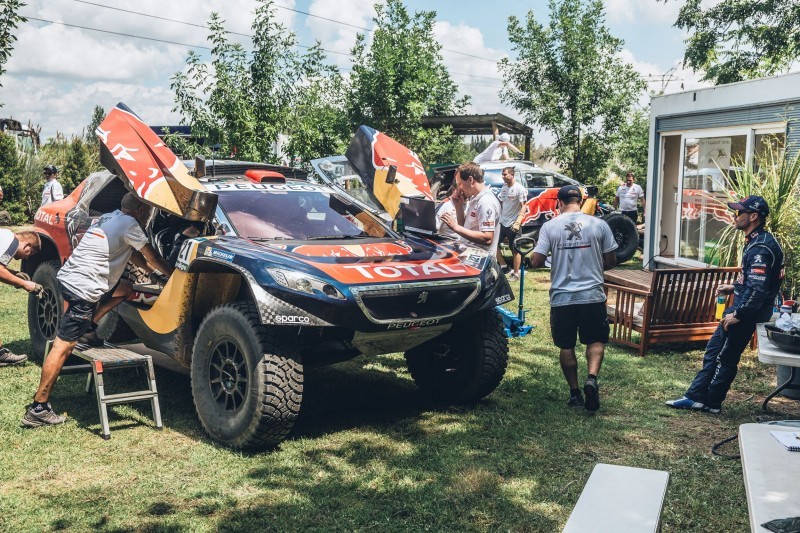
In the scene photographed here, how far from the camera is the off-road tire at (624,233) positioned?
1469 cm

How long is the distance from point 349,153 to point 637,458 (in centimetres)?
359

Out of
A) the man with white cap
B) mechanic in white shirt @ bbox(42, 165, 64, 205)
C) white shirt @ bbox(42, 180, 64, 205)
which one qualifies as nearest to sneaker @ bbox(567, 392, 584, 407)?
the man with white cap

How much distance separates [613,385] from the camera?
7.06 metres

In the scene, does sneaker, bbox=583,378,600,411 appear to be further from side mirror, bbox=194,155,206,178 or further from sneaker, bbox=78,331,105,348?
sneaker, bbox=78,331,105,348

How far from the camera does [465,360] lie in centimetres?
622

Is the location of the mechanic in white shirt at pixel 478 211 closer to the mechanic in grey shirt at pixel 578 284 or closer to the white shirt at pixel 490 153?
the mechanic in grey shirt at pixel 578 284

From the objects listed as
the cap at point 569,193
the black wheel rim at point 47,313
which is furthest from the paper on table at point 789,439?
the black wheel rim at point 47,313

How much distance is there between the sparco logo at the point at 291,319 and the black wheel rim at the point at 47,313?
140 inches

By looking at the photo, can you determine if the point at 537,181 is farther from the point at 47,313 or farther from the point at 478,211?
the point at 47,313

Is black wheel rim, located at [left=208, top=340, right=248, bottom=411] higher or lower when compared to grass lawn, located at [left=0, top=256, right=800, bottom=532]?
higher

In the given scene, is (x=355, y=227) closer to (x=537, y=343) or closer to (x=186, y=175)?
(x=186, y=175)

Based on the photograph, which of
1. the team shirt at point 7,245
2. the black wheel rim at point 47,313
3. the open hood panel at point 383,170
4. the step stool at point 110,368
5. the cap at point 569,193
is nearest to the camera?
the step stool at point 110,368

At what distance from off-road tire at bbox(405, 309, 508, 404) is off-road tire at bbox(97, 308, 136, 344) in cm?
255

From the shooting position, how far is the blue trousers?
6219 mm
